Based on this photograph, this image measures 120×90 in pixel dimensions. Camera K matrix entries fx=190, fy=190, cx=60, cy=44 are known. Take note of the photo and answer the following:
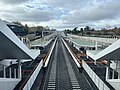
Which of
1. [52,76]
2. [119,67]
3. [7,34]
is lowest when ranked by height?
[52,76]

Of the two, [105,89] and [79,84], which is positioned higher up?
[105,89]

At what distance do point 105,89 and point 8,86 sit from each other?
323 inches

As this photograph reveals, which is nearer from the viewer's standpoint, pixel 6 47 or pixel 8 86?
pixel 6 47

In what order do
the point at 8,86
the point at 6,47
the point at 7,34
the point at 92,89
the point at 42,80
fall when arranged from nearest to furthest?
the point at 7,34 → the point at 6,47 → the point at 8,86 → the point at 92,89 → the point at 42,80

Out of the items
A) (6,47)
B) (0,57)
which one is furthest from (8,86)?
(6,47)

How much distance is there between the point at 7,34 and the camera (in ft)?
35.3

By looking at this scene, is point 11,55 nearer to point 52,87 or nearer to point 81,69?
point 52,87

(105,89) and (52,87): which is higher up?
(105,89)

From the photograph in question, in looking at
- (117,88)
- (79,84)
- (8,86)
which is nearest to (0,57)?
(8,86)

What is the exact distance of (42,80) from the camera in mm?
22406

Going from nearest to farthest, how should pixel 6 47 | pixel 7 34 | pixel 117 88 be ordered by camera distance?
pixel 7 34 < pixel 6 47 < pixel 117 88

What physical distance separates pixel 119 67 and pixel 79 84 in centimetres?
471

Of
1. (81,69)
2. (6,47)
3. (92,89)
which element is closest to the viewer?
(6,47)

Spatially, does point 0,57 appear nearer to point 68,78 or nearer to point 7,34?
point 7,34
